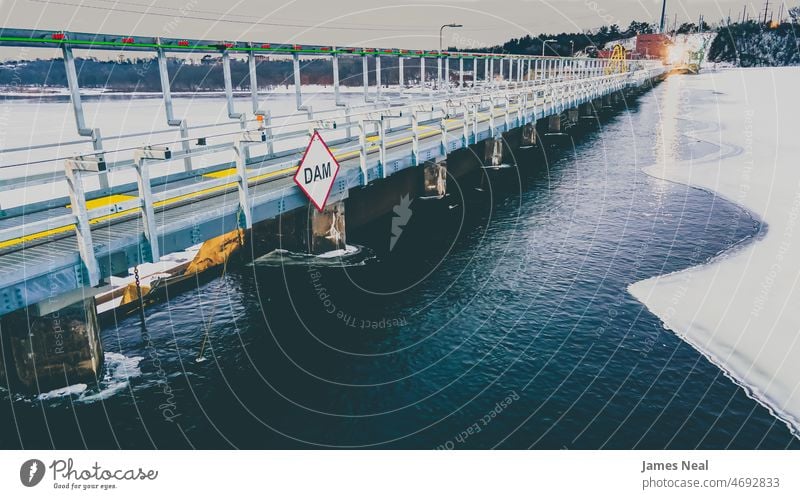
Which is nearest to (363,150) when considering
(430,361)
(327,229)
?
(327,229)

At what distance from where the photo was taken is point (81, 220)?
7562 millimetres

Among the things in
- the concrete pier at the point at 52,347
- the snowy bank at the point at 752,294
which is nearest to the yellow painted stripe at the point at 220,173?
the concrete pier at the point at 52,347

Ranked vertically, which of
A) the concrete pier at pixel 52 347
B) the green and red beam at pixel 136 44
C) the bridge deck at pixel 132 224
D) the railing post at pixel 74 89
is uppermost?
the green and red beam at pixel 136 44

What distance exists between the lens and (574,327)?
40.2 feet

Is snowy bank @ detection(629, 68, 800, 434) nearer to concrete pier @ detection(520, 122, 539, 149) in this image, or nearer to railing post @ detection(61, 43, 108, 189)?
concrete pier @ detection(520, 122, 539, 149)

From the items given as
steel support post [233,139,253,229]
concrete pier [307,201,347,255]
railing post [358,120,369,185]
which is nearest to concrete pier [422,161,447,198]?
concrete pier [307,201,347,255]

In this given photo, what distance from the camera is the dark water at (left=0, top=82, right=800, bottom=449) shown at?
8969 mm

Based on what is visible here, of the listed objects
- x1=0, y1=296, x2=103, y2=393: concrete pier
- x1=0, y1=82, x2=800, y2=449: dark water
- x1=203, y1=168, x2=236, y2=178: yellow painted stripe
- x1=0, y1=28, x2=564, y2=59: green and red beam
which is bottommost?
x1=0, y1=82, x2=800, y2=449: dark water

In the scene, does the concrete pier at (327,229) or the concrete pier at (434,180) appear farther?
the concrete pier at (434,180)

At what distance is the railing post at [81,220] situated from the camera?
7.38 metres

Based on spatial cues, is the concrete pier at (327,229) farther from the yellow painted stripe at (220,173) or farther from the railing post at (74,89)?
the railing post at (74,89)

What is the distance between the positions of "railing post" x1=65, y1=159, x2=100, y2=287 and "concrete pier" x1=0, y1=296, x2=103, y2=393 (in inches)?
47.9

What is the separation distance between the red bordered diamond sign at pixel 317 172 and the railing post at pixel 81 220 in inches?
173

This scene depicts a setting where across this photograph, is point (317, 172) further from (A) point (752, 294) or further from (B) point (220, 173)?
(A) point (752, 294)
